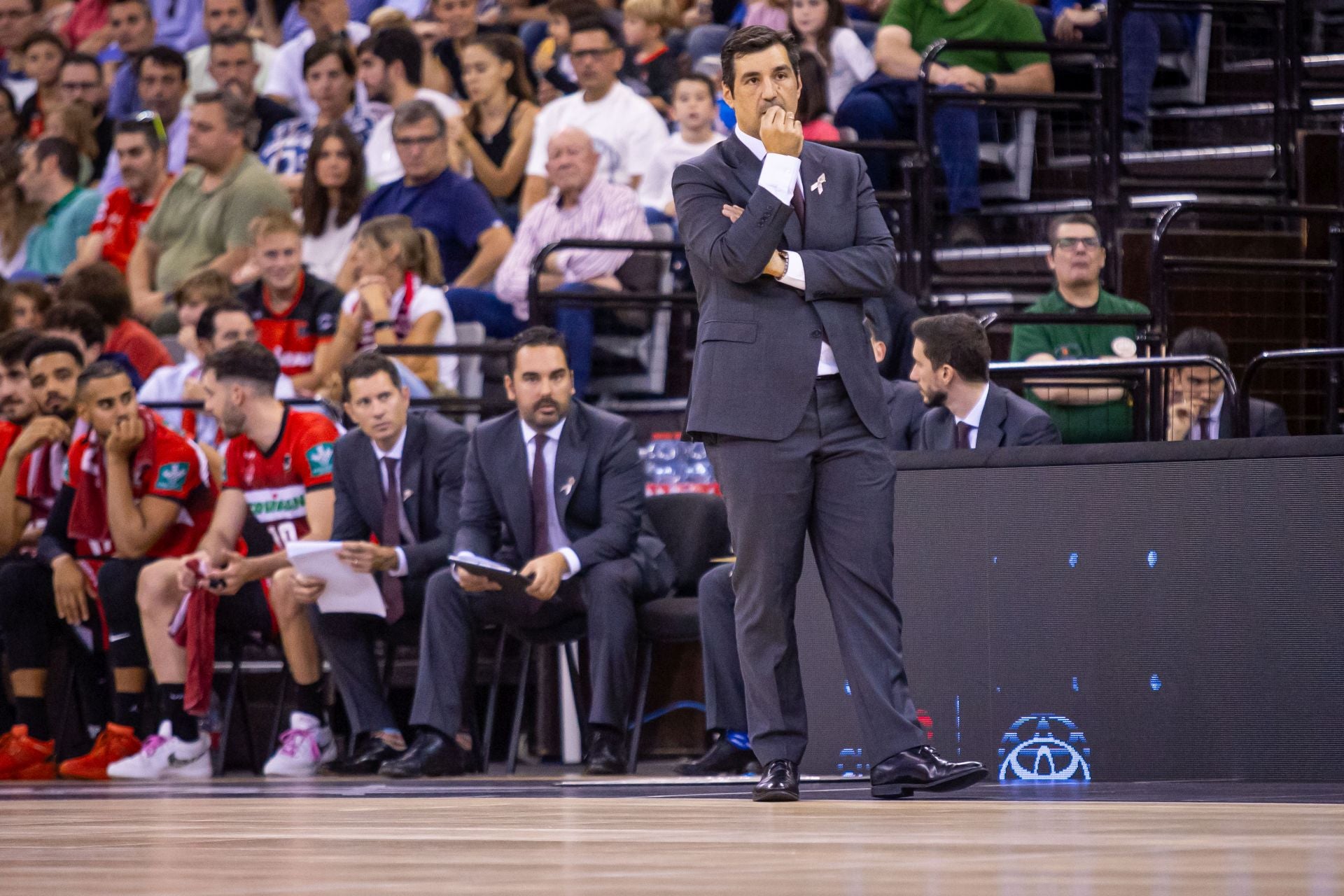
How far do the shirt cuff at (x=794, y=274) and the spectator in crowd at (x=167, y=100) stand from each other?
8458 mm

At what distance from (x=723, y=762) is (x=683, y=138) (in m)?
3.91

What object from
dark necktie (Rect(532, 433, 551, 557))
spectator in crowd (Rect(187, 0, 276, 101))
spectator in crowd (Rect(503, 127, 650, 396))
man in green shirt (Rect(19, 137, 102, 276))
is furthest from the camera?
spectator in crowd (Rect(187, 0, 276, 101))

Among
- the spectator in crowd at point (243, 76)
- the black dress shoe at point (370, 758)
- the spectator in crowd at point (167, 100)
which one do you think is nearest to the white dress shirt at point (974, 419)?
the black dress shoe at point (370, 758)

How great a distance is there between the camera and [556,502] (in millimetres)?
7137

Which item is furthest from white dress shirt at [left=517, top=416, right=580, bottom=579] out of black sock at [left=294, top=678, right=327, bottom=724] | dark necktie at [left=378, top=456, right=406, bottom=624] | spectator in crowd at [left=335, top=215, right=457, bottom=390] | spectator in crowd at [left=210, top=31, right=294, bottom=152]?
spectator in crowd at [left=210, top=31, right=294, bottom=152]

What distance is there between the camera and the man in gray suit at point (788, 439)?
14.3 feet

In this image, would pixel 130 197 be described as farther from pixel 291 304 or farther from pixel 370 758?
pixel 370 758

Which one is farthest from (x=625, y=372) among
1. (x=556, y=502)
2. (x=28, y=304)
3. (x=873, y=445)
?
(x=873, y=445)

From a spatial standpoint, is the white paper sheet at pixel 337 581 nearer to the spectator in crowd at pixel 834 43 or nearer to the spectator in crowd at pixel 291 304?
the spectator in crowd at pixel 291 304

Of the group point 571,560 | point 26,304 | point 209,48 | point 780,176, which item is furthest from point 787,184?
point 209,48

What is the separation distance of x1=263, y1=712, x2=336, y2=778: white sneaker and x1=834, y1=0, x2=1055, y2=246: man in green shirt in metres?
3.50

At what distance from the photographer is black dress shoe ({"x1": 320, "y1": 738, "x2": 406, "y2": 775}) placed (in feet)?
23.6

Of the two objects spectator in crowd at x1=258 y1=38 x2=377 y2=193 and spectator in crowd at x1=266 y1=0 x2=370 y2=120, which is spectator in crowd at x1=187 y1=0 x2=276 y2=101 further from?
spectator in crowd at x1=258 y1=38 x2=377 y2=193

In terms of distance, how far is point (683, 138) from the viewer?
9375 millimetres
